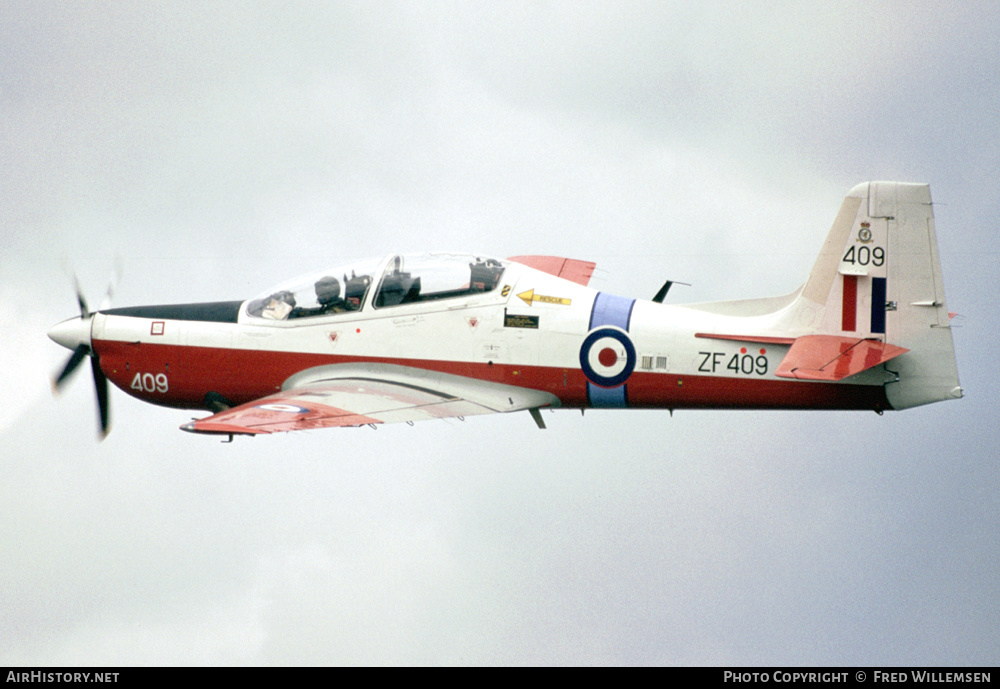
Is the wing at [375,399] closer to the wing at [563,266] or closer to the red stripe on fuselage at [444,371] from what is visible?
the red stripe on fuselage at [444,371]

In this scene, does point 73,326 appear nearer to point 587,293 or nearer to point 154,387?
point 154,387

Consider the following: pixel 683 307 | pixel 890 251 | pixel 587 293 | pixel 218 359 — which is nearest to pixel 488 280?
pixel 587 293

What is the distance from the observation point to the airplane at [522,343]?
1616cm

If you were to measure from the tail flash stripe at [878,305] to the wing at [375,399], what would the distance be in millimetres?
3976

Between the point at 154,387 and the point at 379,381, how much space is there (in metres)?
3.30

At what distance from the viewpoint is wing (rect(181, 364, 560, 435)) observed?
54.2 ft

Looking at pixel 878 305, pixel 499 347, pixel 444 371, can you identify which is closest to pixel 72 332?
pixel 444 371

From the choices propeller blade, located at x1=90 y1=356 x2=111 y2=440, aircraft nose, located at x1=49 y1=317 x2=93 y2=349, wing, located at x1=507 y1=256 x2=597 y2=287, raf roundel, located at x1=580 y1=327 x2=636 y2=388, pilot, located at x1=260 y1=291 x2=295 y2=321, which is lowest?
propeller blade, located at x1=90 y1=356 x2=111 y2=440

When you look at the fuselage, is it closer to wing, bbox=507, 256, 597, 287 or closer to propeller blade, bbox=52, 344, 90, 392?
propeller blade, bbox=52, 344, 90, 392

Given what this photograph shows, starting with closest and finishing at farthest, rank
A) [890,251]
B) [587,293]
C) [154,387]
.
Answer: [890,251], [587,293], [154,387]

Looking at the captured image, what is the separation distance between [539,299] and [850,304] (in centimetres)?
377

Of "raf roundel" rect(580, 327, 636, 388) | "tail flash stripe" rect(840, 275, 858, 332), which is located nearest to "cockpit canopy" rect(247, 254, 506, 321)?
"raf roundel" rect(580, 327, 636, 388)

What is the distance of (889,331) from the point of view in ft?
53.1

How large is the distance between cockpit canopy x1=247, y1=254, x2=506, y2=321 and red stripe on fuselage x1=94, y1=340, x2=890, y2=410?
0.67 m
